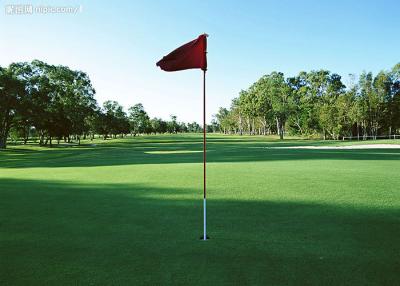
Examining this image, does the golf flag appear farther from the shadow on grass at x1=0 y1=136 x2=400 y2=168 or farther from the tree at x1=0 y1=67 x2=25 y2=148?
the tree at x1=0 y1=67 x2=25 y2=148

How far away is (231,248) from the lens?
5.34 metres

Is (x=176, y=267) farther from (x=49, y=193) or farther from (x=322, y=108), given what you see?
(x=322, y=108)

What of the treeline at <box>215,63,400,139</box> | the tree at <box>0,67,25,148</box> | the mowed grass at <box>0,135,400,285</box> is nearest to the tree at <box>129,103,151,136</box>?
the treeline at <box>215,63,400,139</box>

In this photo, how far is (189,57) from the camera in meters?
6.48

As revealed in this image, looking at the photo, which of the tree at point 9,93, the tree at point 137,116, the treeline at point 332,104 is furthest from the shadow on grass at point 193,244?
the tree at point 137,116

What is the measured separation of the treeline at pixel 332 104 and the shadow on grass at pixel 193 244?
66.2 metres

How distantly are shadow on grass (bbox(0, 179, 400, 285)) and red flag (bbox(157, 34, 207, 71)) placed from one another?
323 cm

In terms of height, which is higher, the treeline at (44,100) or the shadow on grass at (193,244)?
the treeline at (44,100)

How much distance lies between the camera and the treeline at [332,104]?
227 ft

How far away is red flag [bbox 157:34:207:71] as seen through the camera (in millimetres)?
6426

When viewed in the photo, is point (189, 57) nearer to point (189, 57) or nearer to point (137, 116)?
point (189, 57)

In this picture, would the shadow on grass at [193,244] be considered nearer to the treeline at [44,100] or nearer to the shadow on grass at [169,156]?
the shadow on grass at [169,156]

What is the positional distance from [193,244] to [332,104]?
75063 mm

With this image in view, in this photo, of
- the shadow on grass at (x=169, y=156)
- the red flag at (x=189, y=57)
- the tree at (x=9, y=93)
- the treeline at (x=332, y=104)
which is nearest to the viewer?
the red flag at (x=189, y=57)
